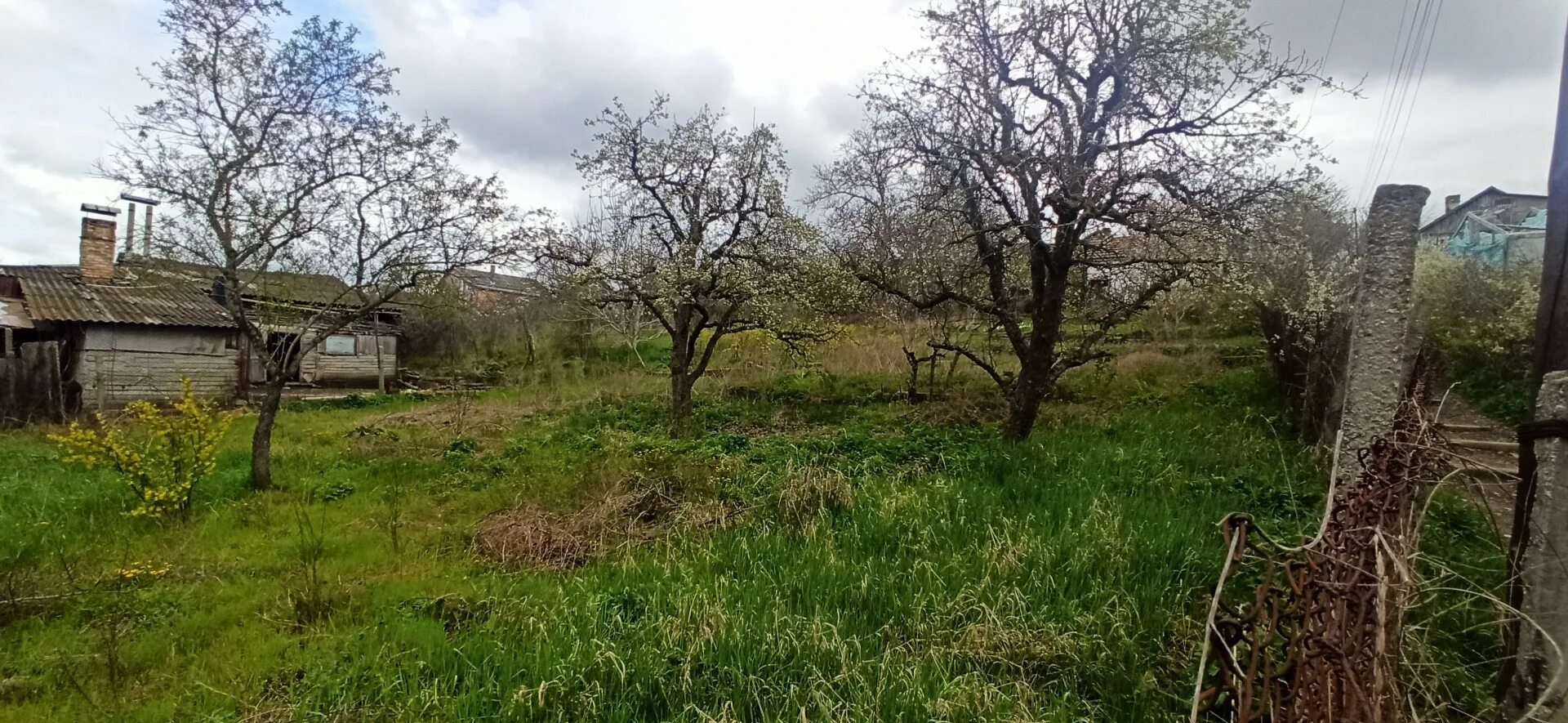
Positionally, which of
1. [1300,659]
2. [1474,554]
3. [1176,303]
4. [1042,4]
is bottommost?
[1474,554]

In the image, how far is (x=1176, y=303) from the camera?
60.2 feet

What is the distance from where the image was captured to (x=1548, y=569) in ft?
6.93

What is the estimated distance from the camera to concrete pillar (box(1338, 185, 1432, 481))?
2.85m

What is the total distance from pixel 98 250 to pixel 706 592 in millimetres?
22504

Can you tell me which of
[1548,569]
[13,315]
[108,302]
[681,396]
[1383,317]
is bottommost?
[681,396]

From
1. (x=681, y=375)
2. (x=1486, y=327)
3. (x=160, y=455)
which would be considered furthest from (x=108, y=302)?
(x=1486, y=327)

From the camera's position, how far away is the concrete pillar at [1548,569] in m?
2.06

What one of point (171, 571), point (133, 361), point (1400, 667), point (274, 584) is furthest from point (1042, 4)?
point (133, 361)

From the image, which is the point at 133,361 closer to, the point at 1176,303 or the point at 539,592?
the point at 539,592

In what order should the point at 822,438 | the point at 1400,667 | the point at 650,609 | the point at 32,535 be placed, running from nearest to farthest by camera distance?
the point at 1400,667 < the point at 650,609 < the point at 32,535 < the point at 822,438

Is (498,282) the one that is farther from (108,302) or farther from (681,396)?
(681,396)

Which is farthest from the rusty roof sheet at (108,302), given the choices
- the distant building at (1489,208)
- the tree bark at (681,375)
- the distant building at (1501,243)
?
the distant building at (1489,208)

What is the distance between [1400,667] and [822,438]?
25.4 ft

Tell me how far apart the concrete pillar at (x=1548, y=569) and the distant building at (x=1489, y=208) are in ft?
114
